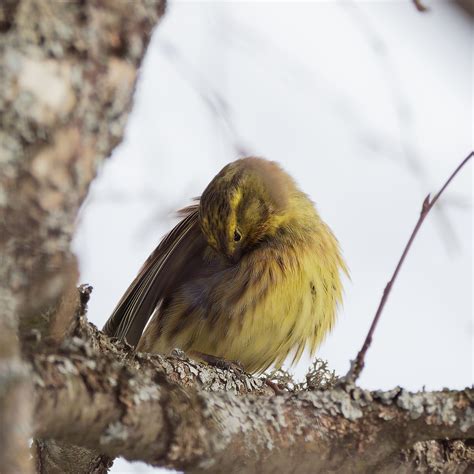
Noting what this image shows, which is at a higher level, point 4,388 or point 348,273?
point 348,273

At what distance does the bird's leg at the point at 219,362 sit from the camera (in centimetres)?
458

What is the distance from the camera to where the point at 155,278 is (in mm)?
5230

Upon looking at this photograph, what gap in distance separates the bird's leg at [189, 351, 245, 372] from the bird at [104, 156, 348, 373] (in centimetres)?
Answer: 2

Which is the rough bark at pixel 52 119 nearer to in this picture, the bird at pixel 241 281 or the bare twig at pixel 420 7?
the bare twig at pixel 420 7

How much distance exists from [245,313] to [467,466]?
2.04 meters

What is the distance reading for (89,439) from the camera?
2.22 m

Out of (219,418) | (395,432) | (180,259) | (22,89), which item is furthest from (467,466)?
(180,259)

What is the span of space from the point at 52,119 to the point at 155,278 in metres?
3.36

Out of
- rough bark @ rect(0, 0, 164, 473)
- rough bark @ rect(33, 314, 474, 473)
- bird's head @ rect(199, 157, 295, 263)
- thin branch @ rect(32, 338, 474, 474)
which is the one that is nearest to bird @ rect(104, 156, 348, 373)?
bird's head @ rect(199, 157, 295, 263)

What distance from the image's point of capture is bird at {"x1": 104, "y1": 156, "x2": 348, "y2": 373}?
4895 millimetres

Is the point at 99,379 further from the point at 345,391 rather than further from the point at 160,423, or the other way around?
the point at 345,391

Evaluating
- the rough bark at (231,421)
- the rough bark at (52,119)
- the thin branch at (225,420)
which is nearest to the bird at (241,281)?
the rough bark at (231,421)

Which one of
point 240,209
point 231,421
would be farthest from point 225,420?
point 240,209

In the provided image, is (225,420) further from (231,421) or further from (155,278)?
(155,278)
